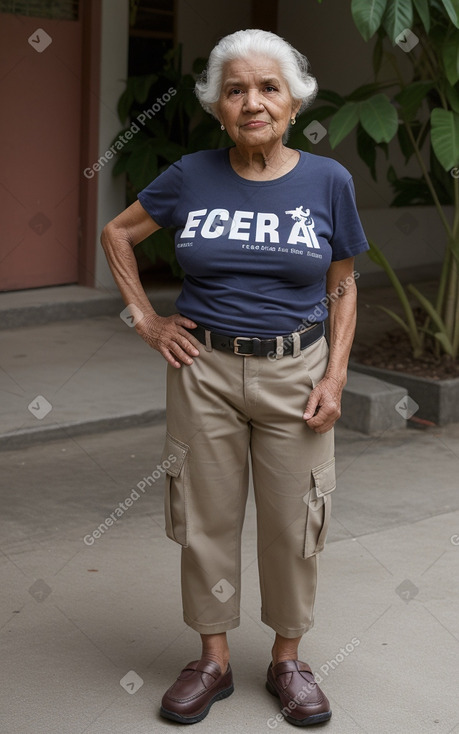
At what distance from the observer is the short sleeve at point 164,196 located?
3268 mm

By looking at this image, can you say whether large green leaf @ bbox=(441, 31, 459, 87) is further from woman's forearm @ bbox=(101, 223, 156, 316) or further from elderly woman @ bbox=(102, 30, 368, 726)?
woman's forearm @ bbox=(101, 223, 156, 316)

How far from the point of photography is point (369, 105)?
235 inches

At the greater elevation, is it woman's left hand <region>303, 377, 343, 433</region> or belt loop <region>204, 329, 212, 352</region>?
belt loop <region>204, 329, 212, 352</region>

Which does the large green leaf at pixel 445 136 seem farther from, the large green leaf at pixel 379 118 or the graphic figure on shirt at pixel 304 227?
the graphic figure on shirt at pixel 304 227

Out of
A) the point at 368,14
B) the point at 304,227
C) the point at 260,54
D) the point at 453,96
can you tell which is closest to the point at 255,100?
the point at 260,54

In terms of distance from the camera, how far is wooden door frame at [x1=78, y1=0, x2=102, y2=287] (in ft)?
27.2

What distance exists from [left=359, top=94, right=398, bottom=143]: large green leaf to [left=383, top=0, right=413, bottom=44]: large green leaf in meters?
0.56

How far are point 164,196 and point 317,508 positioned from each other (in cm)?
100

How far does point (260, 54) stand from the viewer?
3.08 m

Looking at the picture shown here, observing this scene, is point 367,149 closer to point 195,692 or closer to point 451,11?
point 451,11

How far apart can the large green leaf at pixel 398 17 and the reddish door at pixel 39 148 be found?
3458 millimetres
